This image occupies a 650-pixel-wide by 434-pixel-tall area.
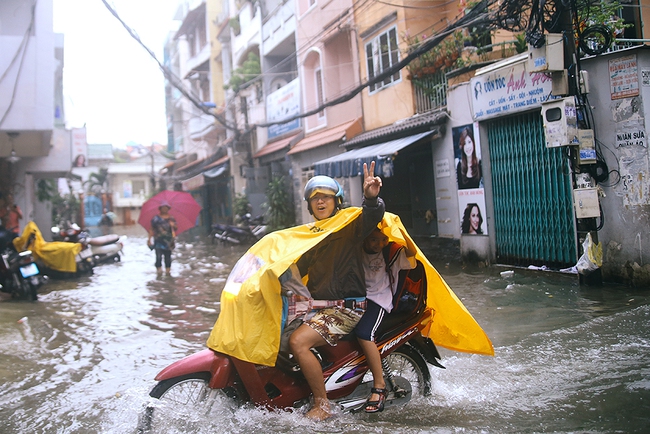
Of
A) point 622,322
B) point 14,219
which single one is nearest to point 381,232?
point 622,322

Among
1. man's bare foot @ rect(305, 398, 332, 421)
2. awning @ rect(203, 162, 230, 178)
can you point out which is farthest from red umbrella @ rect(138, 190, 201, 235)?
awning @ rect(203, 162, 230, 178)

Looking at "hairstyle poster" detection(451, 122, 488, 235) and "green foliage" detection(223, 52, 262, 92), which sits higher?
"green foliage" detection(223, 52, 262, 92)

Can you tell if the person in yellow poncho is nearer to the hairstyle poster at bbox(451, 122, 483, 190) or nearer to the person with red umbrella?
the hairstyle poster at bbox(451, 122, 483, 190)

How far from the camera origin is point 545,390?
4156 millimetres

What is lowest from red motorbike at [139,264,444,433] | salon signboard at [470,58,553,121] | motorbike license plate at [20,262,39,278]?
red motorbike at [139,264,444,433]

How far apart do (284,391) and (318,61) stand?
16.8m

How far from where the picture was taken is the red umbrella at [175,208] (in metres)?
12.5

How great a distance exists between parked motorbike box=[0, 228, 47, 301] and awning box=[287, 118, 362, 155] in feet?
28.9

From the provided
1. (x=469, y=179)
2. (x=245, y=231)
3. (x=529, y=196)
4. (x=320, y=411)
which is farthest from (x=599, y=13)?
(x=245, y=231)

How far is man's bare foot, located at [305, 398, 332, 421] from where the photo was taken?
139 inches

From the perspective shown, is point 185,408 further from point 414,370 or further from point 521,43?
point 521,43

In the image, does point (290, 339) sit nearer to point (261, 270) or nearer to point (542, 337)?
point (261, 270)

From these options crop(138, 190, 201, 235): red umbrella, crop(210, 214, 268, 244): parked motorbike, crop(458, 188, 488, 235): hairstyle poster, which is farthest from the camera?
crop(210, 214, 268, 244): parked motorbike

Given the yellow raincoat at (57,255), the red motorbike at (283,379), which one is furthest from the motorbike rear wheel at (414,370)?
the yellow raincoat at (57,255)
